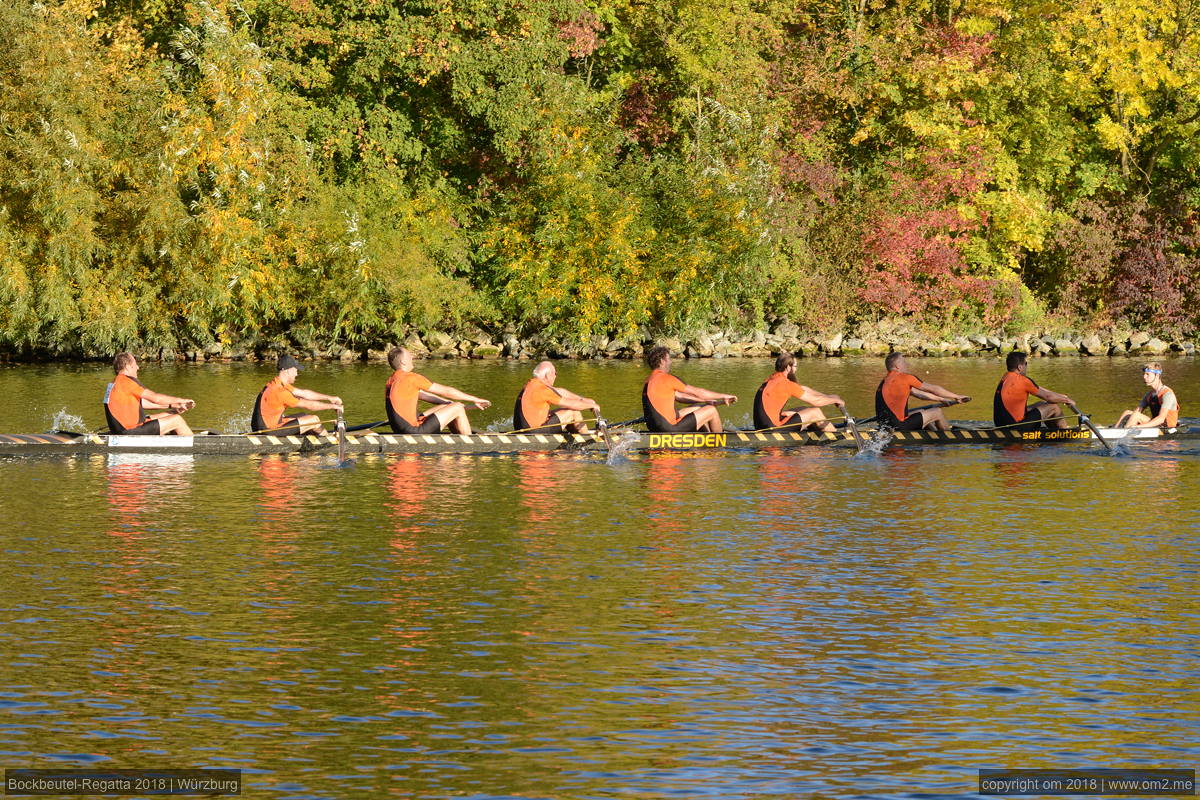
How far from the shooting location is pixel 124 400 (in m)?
26.5

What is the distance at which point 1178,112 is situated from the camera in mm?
58500

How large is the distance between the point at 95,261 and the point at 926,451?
2996 centimetres

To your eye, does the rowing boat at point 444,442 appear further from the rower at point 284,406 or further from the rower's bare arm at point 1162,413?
the rower at point 284,406

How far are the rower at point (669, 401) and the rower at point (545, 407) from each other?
98 centimetres

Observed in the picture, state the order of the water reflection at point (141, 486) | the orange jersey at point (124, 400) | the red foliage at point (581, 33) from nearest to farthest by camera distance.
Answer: the water reflection at point (141, 486) < the orange jersey at point (124, 400) < the red foliage at point (581, 33)

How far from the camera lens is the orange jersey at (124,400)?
86.8 ft

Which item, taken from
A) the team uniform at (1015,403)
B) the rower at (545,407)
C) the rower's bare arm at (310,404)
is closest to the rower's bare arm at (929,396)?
the team uniform at (1015,403)

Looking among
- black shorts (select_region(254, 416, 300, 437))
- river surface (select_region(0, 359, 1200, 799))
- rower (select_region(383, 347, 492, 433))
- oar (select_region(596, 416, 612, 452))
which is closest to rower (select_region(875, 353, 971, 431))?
river surface (select_region(0, 359, 1200, 799))

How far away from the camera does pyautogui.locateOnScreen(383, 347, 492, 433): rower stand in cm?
2684

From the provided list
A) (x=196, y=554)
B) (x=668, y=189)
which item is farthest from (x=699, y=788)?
(x=668, y=189)

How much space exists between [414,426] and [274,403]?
228 centimetres

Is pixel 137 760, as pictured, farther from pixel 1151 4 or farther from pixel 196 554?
pixel 1151 4
